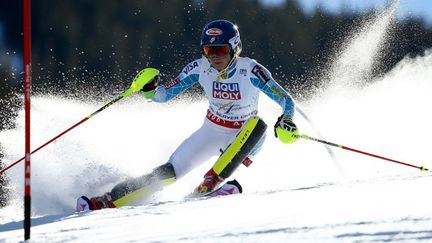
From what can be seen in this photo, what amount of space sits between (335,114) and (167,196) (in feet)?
18.1

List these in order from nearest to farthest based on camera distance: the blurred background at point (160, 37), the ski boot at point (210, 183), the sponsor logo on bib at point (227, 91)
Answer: the ski boot at point (210, 183), the sponsor logo on bib at point (227, 91), the blurred background at point (160, 37)

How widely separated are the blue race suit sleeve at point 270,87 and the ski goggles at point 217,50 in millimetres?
294

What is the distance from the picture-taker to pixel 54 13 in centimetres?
4459

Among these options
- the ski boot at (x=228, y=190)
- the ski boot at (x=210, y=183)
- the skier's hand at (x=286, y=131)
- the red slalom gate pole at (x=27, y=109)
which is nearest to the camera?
the red slalom gate pole at (x=27, y=109)

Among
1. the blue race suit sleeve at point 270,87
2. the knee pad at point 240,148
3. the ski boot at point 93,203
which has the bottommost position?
the ski boot at point 93,203

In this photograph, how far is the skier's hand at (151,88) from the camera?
18.2ft

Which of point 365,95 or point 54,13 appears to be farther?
point 54,13

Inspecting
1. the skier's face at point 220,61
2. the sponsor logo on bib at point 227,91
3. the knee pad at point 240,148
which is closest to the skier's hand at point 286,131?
the knee pad at point 240,148

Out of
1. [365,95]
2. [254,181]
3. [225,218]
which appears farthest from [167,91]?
[365,95]

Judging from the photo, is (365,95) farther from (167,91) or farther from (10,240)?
(10,240)

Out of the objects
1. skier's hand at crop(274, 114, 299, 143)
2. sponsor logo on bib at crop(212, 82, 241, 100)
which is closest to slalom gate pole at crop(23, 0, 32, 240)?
skier's hand at crop(274, 114, 299, 143)

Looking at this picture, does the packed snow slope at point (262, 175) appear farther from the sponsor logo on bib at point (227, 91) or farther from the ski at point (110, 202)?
the sponsor logo on bib at point (227, 91)

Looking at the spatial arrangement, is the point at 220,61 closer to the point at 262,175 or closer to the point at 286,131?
the point at 286,131

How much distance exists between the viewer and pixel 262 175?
22.4 ft
